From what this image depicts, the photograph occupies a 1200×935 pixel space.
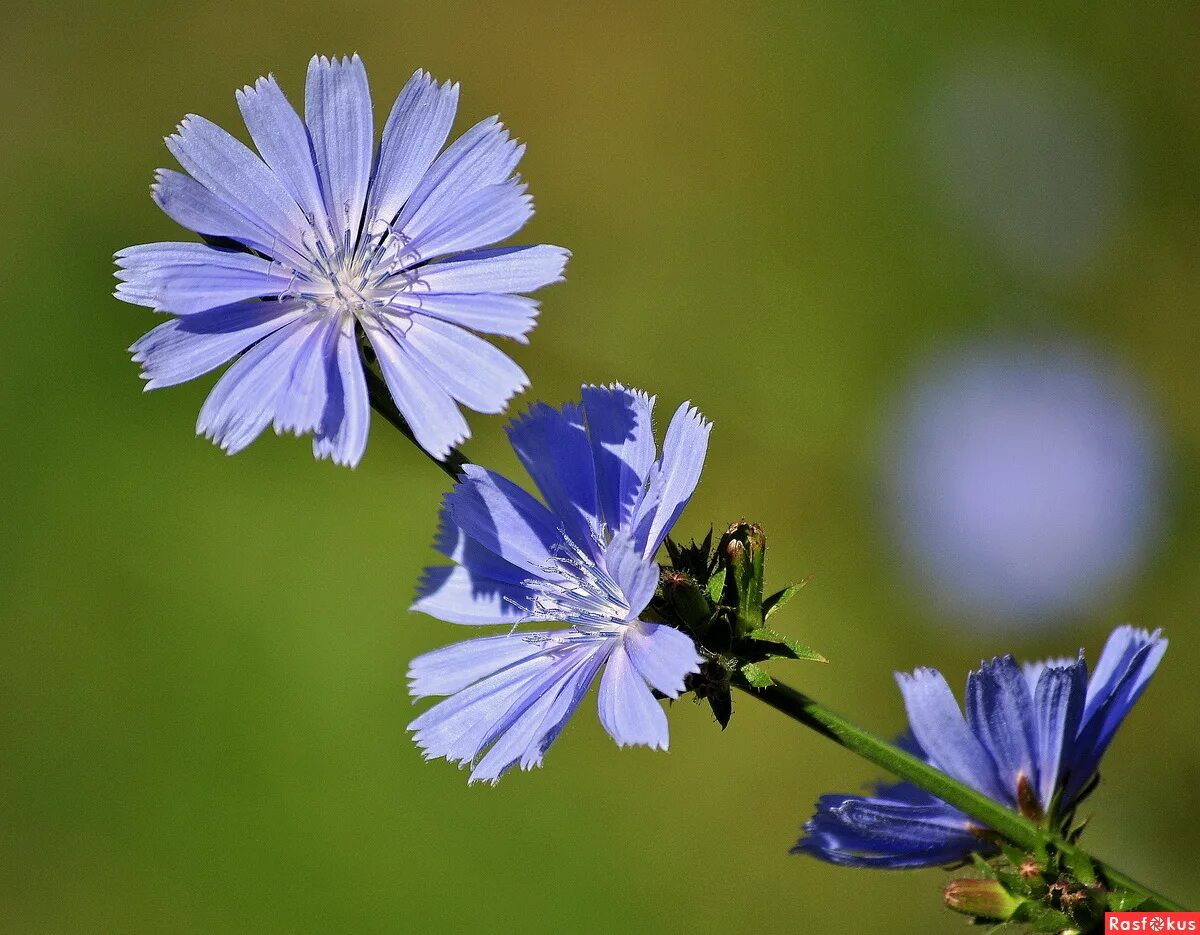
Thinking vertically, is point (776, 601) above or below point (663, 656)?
above

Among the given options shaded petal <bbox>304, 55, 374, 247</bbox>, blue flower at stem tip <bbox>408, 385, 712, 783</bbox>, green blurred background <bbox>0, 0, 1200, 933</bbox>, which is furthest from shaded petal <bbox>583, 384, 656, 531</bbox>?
green blurred background <bbox>0, 0, 1200, 933</bbox>

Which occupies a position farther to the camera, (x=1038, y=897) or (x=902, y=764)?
(x=1038, y=897)

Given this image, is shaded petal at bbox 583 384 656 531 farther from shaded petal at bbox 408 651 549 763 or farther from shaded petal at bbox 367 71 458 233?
shaded petal at bbox 367 71 458 233

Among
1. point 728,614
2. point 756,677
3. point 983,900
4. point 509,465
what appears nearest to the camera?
point 756,677

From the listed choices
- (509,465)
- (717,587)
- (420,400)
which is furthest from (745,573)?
(509,465)

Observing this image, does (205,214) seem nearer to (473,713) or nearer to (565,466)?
(565,466)
